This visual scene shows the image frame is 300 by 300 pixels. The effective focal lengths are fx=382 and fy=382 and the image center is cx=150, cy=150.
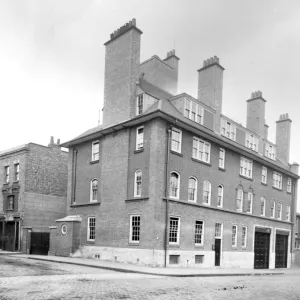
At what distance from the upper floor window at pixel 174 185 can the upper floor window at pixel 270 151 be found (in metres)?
16.2

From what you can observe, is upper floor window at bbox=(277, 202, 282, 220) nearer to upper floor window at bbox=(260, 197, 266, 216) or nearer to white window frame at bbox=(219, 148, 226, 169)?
upper floor window at bbox=(260, 197, 266, 216)

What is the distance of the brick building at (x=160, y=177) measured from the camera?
24.9 metres

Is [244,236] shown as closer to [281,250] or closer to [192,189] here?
[281,250]

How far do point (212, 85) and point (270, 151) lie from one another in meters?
12.0

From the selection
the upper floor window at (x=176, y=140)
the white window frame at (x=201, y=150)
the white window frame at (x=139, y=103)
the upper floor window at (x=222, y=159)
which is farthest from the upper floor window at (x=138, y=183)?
the upper floor window at (x=222, y=159)

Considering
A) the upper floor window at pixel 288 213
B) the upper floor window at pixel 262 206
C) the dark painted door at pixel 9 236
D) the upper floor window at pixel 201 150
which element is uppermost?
the upper floor window at pixel 201 150

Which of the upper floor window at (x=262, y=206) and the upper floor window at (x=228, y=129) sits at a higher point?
the upper floor window at (x=228, y=129)

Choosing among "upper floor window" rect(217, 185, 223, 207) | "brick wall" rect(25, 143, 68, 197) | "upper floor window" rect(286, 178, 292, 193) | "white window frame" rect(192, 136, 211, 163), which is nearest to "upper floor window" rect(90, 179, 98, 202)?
"brick wall" rect(25, 143, 68, 197)

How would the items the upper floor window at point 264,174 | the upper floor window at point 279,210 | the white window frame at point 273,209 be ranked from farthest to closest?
the upper floor window at point 279,210, the white window frame at point 273,209, the upper floor window at point 264,174

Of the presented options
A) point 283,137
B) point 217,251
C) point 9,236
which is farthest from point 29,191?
point 283,137

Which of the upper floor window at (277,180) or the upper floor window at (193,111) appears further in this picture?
the upper floor window at (277,180)

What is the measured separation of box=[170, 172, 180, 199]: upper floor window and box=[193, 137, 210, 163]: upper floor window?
2600 millimetres

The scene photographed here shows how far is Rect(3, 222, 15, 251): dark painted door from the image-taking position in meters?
32.8

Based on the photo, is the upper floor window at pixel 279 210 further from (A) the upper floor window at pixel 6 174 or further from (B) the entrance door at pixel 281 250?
(A) the upper floor window at pixel 6 174
